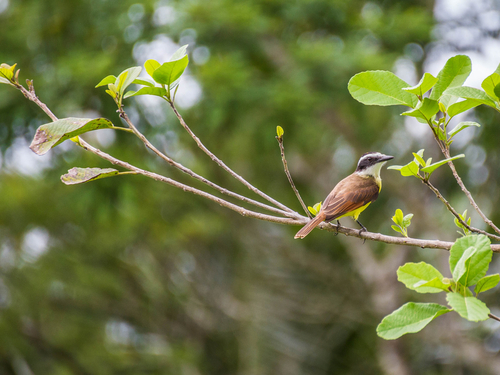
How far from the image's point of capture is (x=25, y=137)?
6.44m

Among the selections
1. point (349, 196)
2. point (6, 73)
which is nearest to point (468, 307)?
point (6, 73)

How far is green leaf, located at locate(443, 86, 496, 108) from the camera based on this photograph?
150 centimetres

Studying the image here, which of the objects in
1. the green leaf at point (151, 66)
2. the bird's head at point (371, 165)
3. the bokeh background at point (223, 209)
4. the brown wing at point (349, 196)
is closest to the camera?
the green leaf at point (151, 66)

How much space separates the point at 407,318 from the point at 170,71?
109 cm

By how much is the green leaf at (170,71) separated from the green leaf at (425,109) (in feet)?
2.46

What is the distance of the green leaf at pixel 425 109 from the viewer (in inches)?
60.2

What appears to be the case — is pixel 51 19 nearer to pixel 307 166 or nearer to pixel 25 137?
pixel 25 137

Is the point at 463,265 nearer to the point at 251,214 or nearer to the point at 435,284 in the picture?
the point at 435,284

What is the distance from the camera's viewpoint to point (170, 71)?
5.54ft

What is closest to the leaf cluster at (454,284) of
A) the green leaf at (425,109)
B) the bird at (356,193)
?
the green leaf at (425,109)

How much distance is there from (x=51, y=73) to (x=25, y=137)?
0.92 metres

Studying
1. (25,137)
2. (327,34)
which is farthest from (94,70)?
(327,34)

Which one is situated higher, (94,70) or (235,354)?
(94,70)

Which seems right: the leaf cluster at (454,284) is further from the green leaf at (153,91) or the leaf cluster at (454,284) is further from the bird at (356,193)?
the bird at (356,193)
